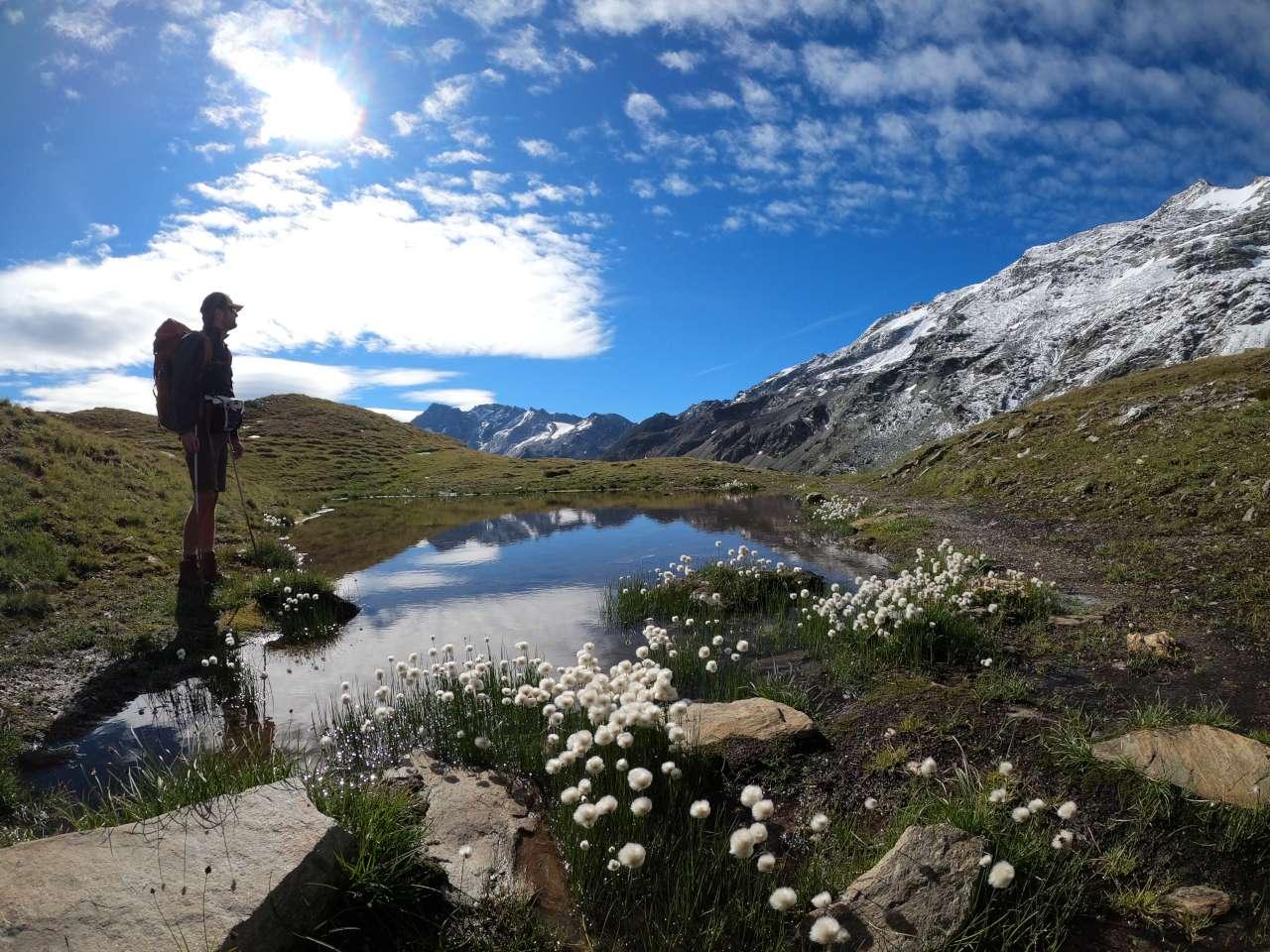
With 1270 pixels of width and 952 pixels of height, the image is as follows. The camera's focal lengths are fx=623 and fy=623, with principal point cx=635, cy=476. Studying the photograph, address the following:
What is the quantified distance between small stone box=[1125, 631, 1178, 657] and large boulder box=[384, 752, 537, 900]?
27.4ft

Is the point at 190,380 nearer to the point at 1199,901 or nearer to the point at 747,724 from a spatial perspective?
the point at 747,724

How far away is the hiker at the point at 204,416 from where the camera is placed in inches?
467

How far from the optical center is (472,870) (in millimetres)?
4117

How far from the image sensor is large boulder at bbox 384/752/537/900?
4.11 meters

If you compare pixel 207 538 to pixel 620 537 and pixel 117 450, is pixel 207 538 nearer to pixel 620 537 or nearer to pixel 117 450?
pixel 117 450

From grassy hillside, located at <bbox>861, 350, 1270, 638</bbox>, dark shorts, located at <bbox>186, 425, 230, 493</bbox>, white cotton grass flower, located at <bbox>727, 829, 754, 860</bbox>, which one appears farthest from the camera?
dark shorts, located at <bbox>186, 425, 230, 493</bbox>

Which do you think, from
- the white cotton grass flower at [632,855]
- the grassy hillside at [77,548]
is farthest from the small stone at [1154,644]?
the grassy hillside at [77,548]

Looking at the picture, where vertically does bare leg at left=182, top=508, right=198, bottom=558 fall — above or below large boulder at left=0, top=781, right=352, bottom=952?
above

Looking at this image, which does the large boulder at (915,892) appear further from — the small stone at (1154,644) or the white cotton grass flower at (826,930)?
the small stone at (1154,644)

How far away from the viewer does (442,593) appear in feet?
49.8

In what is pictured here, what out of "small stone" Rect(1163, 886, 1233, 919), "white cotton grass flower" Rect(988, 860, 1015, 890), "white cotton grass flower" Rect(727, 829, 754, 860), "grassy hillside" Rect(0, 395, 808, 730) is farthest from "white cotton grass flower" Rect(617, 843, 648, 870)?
"grassy hillside" Rect(0, 395, 808, 730)

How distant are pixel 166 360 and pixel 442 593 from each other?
740 cm

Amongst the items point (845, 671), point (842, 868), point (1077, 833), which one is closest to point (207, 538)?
point (845, 671)

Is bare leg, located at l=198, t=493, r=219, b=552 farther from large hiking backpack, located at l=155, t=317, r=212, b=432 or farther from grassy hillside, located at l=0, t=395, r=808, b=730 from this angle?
large hiking backpack, located at l=155, t=317, r=212, b=432
